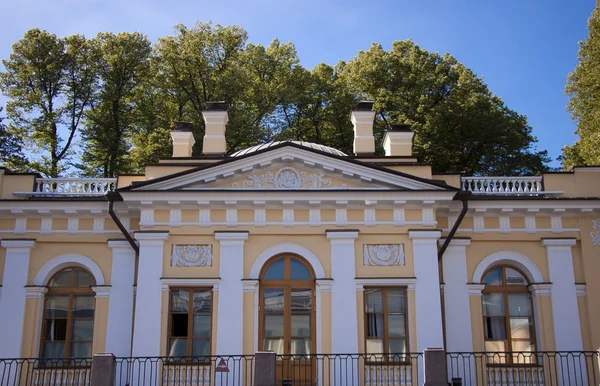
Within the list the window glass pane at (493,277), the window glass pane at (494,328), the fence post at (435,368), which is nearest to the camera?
the fence post at (435,368)

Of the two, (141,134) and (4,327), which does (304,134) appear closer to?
(141,134)

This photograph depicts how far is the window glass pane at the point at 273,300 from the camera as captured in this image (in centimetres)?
1552

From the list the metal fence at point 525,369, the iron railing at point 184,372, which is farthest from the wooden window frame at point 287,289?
the metal fence at point 525,369

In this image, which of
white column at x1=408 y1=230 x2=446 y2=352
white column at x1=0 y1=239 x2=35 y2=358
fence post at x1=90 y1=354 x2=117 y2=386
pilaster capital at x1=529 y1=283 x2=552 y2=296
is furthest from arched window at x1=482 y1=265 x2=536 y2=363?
white column at x1=0 y1=239 x2=35 y2=358

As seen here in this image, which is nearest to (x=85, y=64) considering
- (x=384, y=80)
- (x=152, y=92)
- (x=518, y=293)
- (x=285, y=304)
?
(x=152, y=92)

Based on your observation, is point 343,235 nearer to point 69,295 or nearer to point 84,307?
point 84,307

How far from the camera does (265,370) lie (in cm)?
1261

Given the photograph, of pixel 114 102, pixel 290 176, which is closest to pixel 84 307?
pixel 290 176

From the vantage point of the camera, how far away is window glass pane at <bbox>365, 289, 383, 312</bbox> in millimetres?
15425

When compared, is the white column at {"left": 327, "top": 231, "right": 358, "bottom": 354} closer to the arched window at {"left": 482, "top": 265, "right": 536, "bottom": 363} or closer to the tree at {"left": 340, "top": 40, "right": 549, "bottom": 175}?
the arched window at {"left": 482, "top": 265, "right": 536, "bottom": 363}

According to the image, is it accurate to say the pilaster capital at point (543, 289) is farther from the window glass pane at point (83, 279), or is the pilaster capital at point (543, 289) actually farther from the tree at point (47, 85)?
the tree at point (47, 85)

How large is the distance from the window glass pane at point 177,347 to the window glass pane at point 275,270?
2339 millimetres

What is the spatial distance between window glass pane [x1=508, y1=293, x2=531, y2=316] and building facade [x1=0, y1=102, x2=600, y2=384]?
0.03 m

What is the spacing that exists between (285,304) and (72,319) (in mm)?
5072
